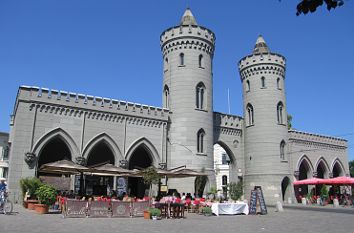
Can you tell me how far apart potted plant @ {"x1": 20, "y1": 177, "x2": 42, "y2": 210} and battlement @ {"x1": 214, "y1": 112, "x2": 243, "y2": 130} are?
772 inches

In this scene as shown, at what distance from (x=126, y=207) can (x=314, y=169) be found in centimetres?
3002

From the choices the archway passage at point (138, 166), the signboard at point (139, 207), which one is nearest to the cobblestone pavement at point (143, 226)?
the signboard at point (139, 207)

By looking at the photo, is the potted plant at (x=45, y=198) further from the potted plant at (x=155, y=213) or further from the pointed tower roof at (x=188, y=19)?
the pointed tower roof at (x=188, y=19)

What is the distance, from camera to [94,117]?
28.7 metres

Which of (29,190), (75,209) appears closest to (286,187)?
(29,190)

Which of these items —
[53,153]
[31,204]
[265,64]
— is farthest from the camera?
[265,64]

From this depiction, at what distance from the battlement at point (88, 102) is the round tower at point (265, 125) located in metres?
10.7

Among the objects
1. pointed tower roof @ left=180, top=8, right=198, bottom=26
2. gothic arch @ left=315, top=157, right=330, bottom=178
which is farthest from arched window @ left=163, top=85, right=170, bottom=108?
gothic arch @ left=315, top=157, right=330, bottom=178

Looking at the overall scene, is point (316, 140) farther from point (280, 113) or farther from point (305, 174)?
point (280, 113)

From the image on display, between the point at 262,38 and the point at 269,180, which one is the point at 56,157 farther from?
the point at 262,38

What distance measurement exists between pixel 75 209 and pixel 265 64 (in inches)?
1084

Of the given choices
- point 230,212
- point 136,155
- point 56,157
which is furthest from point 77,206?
point 136,155

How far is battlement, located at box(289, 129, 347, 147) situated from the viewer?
40531 mm

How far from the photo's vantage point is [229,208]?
21703 mm
